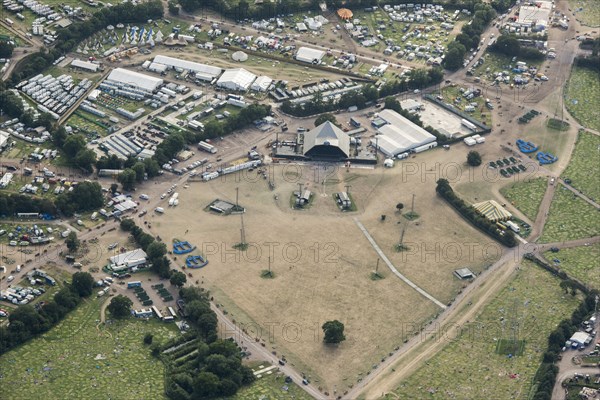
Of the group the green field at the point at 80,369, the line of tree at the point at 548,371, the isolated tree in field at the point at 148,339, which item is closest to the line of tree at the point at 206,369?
the green field at the point at 80,369

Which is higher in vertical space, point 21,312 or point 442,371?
point 21,312

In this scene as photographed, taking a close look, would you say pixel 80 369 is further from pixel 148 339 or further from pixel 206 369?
pixel 206 369

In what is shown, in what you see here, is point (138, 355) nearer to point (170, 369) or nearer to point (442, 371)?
point (170, 369)

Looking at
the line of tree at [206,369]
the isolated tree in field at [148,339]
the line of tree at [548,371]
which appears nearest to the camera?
the line of tree at [206,369]

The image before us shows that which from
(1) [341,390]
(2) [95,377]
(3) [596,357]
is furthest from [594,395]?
Answer: (2) [95,377]

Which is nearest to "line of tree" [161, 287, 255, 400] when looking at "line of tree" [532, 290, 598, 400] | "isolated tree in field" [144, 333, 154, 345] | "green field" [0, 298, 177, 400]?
"green field" [0, 298, 177, 400]

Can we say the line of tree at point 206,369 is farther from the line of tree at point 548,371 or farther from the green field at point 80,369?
the line of tree at point 548,371
